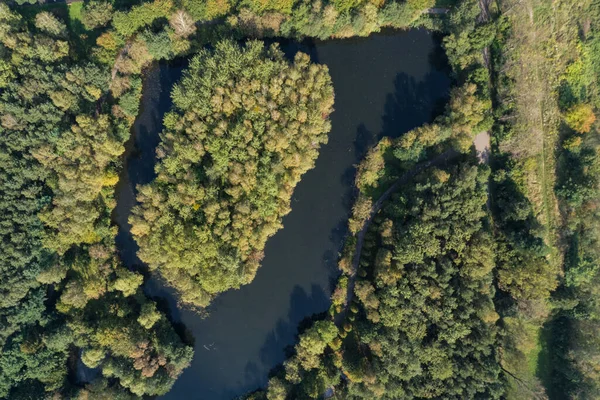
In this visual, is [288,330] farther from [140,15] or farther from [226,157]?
[140,15]

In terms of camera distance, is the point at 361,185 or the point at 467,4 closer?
the point at 467,4

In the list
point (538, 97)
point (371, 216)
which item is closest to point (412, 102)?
point (538, 97)

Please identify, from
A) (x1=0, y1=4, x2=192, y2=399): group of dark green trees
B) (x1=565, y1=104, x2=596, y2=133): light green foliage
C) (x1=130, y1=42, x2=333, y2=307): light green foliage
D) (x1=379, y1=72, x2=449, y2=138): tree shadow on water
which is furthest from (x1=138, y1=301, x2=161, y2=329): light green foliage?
(x1=565, y1=104, x2=596, y2=133): light green foliage

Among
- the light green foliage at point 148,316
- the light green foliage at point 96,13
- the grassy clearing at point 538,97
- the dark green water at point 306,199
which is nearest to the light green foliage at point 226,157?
the dark green water at point 306,199

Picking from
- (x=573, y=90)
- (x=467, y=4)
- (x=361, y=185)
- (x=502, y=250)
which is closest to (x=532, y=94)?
(x=573, y=90)

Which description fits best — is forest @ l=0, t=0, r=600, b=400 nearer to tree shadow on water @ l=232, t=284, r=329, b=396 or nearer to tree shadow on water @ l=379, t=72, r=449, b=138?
tree shadow on water @ l=232, t=284, r=329, b=396

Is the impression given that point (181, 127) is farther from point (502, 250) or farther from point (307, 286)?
point (502, 250)
